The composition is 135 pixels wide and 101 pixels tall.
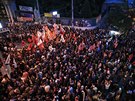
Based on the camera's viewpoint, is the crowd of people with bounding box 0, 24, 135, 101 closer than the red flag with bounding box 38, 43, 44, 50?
Yes

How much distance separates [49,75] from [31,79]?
42.9 inches

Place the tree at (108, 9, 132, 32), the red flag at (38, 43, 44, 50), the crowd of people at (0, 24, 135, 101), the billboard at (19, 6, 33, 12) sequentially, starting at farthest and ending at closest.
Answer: the billboard at (19, 6, 33, 12) < the tree at (108, 9, 132, 32) < the red flag at (38, 43, 44, 50) < the crowd of people at (0, 24, 135, 101)

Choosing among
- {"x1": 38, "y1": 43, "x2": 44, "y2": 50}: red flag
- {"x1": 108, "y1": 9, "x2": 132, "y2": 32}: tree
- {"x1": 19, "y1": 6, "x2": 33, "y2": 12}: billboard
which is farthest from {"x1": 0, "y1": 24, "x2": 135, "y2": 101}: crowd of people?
{"x1": 19, "y1": 6, "x2": 33, "y2": 12}: billboard

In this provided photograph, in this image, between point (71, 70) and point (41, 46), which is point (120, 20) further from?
point (71, 70)

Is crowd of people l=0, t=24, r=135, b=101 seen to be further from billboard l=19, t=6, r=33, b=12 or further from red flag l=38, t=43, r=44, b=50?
billboard l=19, t=6, r=33, b=12

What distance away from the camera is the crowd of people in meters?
13.4

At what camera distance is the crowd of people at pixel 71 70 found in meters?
13.4

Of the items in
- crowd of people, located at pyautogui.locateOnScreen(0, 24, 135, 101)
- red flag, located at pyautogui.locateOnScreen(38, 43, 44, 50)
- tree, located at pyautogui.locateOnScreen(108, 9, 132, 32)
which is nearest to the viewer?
crowd of people, located at pyautogui.locateOnScreen(0, 24, 135, 101)

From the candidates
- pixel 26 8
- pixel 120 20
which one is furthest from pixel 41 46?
pixel 26 8

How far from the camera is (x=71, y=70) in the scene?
600 inches

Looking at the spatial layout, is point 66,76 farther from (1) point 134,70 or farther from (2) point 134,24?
(2) point 134,24

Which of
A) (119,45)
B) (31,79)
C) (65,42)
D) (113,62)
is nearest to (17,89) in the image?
(31,79)

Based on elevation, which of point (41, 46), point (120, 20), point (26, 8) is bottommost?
point (41, 46)

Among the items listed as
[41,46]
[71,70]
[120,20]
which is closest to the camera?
[71,70]
